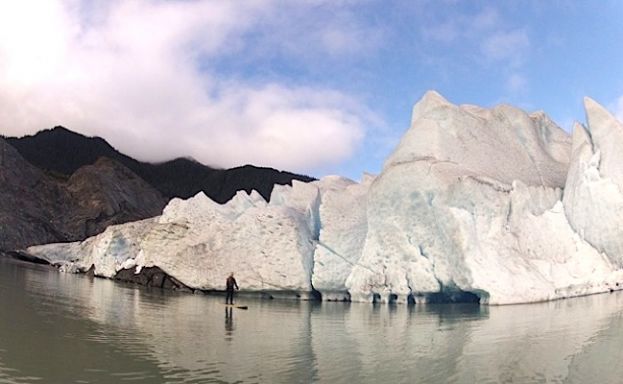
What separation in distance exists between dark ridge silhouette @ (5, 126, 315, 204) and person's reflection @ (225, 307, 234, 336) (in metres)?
102

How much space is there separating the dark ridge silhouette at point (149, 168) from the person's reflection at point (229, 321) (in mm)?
101750

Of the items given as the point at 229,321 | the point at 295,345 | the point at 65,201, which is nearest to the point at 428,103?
the point at 229,321

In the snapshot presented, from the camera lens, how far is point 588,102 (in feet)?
90.8

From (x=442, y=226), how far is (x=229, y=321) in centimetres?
1046

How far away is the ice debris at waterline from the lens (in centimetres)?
2141

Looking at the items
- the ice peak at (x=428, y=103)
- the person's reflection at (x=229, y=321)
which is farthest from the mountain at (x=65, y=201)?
the person's reflection at (x=229, y=321)

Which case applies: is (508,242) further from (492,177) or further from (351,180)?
(351,180)

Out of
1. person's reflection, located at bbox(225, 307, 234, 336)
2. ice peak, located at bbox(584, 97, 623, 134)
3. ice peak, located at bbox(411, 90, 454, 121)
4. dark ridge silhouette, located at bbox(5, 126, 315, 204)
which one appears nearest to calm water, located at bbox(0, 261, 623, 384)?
person's reflection, located at bbox(225, 307, 234, 336)

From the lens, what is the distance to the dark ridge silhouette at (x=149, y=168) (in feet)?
420

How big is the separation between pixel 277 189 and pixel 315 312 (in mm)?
12975

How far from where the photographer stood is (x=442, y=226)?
22125 mm

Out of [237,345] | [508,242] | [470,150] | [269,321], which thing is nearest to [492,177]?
[470,150]

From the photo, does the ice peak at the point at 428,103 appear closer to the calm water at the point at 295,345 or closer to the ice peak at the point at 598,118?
the ice peak at the point at 598,118

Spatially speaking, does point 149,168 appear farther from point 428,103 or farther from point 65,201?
point 428,103
